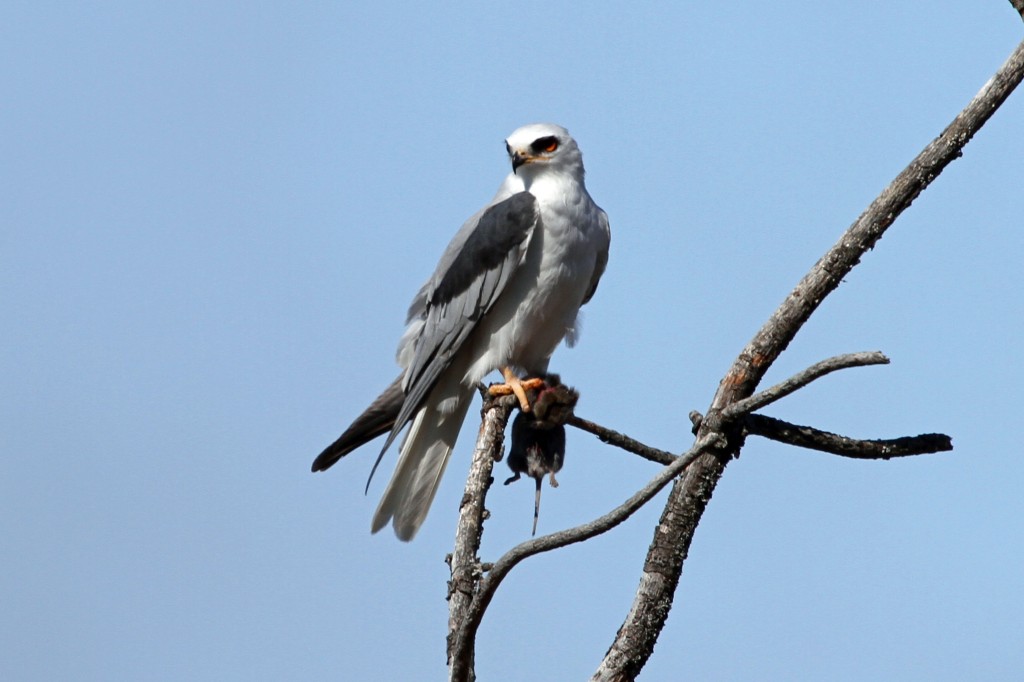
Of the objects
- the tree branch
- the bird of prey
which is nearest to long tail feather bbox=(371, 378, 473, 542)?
the bird of prey

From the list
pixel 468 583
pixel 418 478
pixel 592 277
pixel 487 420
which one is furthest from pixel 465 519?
pixel 592 277

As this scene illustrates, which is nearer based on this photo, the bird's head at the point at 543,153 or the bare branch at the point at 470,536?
the bare branch at the point at 470,536

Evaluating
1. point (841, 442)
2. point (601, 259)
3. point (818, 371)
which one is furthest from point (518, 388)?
point (818, 371)

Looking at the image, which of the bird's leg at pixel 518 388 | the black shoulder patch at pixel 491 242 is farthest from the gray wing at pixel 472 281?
the bird's leg at pixel 518 388

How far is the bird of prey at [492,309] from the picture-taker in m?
4.70

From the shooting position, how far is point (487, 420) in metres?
3.65

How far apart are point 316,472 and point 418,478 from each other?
0.52 m

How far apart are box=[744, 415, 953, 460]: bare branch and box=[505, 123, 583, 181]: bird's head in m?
2.15

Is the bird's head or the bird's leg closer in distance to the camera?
the bird's leg

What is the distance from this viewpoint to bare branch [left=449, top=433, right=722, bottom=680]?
2564 mm

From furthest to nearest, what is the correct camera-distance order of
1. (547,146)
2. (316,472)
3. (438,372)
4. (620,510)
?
(547,146), (438,372), (316,472), (620,510)

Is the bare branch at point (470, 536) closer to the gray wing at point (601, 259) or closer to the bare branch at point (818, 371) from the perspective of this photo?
the bare branch at point (818, 371)

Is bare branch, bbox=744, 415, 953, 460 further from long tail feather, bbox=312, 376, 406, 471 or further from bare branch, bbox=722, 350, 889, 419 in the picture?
long tail feather, bbox=312, 376, 406, 471

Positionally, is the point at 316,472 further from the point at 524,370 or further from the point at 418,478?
the point at 524,370
